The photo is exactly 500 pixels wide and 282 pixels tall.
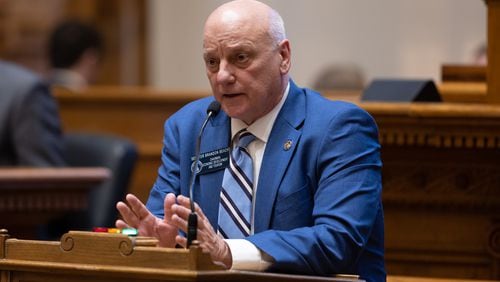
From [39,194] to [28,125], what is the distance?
1275 mm

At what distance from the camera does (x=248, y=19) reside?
11.2 feet

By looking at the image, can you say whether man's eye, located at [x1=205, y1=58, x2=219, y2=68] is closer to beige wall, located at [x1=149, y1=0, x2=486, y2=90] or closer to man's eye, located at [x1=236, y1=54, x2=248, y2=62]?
man's eye, located at [x1=236, y1=54, x2=248, y2=62]

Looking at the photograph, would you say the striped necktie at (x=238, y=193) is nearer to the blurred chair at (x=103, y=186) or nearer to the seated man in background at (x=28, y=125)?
the blurred chair at (x=103, y=186)

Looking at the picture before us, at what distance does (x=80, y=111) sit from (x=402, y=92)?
518 cm

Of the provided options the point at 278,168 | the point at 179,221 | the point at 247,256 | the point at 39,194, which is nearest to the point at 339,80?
the point at 39,194

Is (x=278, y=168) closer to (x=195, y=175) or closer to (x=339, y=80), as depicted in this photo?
(x=195, y=175)

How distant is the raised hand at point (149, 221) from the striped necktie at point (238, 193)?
0.81 ft

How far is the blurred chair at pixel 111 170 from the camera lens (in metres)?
7.09

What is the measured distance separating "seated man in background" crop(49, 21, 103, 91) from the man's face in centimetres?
644

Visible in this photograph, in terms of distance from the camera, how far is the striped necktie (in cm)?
354

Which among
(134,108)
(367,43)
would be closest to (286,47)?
(134,108)

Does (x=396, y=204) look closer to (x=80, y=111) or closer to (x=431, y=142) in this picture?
(x=431, y=142)

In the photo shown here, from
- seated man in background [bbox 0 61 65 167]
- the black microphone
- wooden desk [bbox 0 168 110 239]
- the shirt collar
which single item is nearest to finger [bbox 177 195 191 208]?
the black microphone

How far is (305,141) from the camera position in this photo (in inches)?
138
